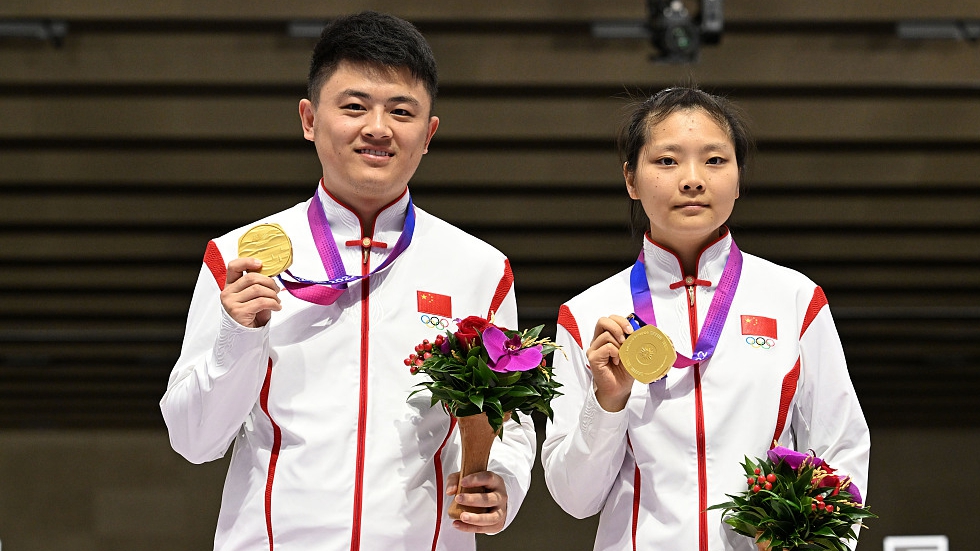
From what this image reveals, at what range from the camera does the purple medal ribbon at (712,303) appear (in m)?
2.24

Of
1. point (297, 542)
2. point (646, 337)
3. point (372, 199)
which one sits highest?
point (372, 199)

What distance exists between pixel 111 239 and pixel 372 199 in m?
6.68

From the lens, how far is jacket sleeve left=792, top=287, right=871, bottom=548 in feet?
7.17

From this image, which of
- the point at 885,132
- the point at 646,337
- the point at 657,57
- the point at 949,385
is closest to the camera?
the point at 646,337

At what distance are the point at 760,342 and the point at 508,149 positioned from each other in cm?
555

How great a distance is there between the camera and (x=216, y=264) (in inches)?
89.4

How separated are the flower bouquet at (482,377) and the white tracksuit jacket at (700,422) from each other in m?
0.17

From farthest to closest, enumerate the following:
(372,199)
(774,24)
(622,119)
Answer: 1. (774,24)
2. (622,119)
3. (372,199)

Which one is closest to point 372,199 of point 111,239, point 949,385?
point 111,239

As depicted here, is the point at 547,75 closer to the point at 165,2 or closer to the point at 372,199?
the point at 165,2

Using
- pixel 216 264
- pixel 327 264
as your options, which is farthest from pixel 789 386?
pixel 216 264

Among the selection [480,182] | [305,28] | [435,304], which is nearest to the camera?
[435,304]

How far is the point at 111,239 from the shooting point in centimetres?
847

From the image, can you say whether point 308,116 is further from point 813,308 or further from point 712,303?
point 813,308
